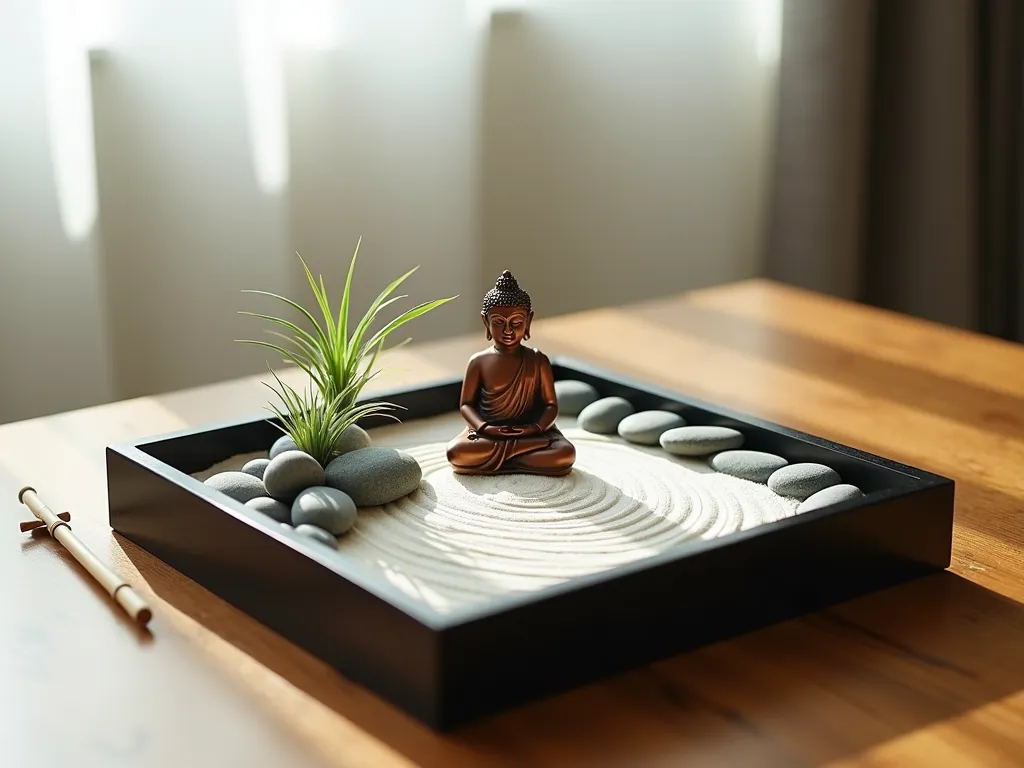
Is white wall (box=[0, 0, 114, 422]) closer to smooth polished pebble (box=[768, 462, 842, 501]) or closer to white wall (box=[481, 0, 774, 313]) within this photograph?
white wall (box=[481, 0, 774, 313])

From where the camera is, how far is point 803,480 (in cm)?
106

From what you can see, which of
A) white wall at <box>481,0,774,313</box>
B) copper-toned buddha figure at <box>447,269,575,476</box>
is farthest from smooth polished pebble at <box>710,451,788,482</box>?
white wall at <box>481,0,774,313</box>

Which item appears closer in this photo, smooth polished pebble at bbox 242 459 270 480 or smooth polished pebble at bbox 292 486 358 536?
smooth polished pebble at bbox 292 486 358 536

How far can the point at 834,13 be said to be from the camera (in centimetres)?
251

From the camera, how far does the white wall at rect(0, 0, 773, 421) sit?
2025 millimetres

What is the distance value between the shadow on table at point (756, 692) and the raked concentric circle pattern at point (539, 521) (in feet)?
0.29

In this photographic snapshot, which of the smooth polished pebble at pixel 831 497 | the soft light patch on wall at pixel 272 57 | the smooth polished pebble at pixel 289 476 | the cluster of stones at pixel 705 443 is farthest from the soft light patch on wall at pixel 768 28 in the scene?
the smooth polished pebble at pixel 289 476

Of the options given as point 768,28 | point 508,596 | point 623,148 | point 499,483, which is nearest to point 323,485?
point 499,483

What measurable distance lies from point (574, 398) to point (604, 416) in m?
0.06

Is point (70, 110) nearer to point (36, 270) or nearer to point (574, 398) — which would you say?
point (36, 270)

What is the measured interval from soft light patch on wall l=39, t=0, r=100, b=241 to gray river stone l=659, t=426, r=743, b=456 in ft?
3.87

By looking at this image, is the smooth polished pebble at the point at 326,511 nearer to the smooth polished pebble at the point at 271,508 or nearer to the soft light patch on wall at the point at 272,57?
the smooth polished pebble at the point at 271,508

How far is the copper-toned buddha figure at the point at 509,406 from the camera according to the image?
109 centimetres

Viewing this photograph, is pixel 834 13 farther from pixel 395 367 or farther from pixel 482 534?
pixel 482 534
